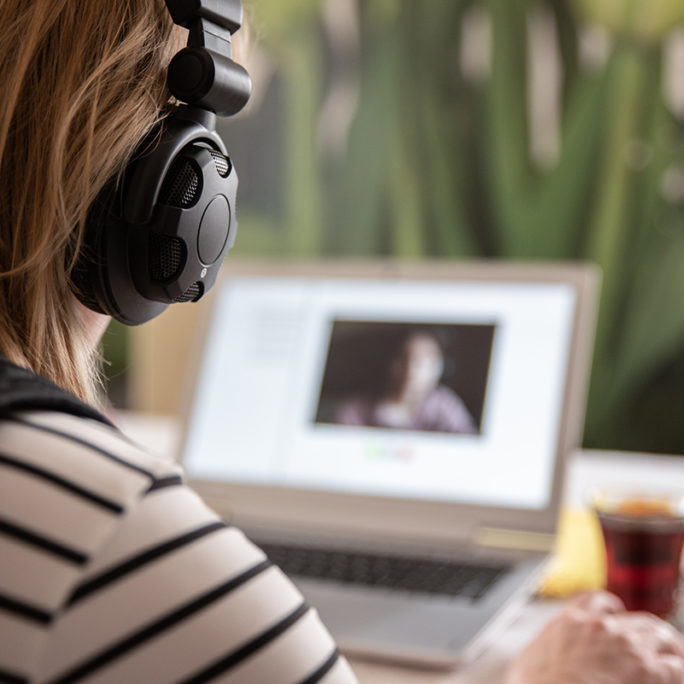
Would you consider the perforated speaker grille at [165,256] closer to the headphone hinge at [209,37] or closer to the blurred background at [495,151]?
the headphone hinge at [209,37]

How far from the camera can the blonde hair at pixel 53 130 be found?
42 cm

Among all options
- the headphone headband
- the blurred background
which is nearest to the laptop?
the headphone headband

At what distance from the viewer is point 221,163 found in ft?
1.65

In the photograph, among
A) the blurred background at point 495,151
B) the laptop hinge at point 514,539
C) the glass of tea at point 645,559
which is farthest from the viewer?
the blurred background at point 495,151

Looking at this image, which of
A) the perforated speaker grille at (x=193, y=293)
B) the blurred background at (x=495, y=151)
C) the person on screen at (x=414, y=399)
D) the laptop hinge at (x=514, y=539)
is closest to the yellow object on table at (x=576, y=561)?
the laptop hinge at (x=514, y=539)

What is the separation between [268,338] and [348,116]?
5.18 feet

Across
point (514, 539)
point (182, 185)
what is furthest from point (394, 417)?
point (182, 185)

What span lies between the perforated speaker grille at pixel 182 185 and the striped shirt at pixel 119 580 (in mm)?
156

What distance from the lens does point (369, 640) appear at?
655mm

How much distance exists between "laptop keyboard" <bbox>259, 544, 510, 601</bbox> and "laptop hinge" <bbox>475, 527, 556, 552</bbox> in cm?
7

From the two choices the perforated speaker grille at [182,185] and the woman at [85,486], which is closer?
the woman at [85,486]

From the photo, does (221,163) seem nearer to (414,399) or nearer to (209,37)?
(209,37)

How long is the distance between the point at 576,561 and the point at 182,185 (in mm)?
621

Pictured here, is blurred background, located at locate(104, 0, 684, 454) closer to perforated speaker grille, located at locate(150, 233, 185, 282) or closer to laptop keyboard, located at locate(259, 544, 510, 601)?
laptop keyboard, located at locate(259, 544, 510, 601)
